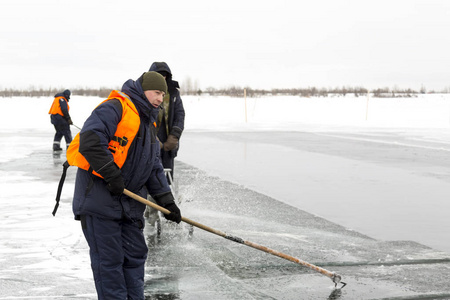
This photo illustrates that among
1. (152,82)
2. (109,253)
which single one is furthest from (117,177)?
(152,82)

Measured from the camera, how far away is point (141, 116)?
4105mm

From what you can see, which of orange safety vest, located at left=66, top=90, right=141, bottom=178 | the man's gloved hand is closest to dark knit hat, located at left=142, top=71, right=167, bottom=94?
orange safety vest, located at left=66, top=90, right=141, bottom=178

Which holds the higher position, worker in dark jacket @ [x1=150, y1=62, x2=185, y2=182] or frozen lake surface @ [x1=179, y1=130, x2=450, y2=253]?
worker in dark jacket @ [x1=150, y1=62, x2=185, y2=182]

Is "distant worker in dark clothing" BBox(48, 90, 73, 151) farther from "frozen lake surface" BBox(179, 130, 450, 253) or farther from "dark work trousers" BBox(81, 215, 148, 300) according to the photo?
"dark work trousers" BBox(81, 215, 148, 300)

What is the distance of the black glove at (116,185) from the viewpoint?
3.84 metres

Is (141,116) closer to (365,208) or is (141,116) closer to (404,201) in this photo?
(365,208)

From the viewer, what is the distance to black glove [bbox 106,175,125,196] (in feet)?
12.6

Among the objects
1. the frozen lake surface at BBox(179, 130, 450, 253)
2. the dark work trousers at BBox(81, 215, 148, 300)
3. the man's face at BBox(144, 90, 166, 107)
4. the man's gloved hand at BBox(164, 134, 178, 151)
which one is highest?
the man's face at BBox(144, 90, 166, 107)

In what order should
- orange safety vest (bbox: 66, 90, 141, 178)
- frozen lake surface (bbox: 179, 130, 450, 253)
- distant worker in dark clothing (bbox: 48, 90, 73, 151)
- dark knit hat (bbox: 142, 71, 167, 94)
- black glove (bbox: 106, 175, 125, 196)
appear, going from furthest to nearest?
distant worker in dark clothing (bbox: 48, 90, 73, 151) → frozen lake surface (bbox: 179, 130, 450, 253) → dark knit hat (bbox: 142, 71, 167, 94) → orange safety vest (bbox: 66, 90, 141, 178) → black glove (bbox: 106, 175, 125, 196)

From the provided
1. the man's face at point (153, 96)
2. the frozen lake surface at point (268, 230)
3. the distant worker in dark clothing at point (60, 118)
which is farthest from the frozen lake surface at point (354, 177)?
the man's face at point (153, 96)

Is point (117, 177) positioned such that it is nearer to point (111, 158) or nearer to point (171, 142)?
point (111, 158)

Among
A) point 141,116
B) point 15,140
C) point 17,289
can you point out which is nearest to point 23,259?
point 17,289

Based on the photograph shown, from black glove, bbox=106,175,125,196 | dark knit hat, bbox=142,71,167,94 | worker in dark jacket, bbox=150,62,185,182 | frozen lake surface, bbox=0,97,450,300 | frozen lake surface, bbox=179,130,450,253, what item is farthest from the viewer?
frozen lake surface, bbox=179,130,450,253

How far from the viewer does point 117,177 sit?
12.6ft
